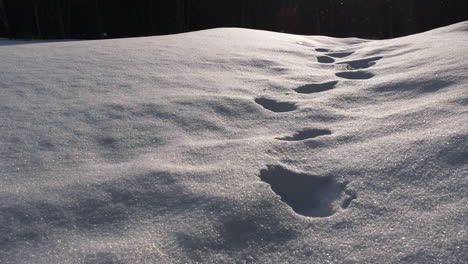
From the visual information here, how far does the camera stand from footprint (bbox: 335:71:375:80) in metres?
2.17

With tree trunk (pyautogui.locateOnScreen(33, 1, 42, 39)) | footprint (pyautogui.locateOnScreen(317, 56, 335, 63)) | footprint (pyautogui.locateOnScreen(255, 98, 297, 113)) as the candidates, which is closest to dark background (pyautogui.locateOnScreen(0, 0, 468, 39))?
tree trunk (pyautogui.locateOnScreen(33, 1, 42, 39))

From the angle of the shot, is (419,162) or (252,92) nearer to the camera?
(419,162)

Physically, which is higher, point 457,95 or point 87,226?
point 457,95

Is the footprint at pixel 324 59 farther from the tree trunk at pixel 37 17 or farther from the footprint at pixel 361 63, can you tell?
the tree trunk at pixel 37 17

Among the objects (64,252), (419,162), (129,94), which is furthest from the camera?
(129,94)

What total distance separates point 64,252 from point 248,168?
0.51 m

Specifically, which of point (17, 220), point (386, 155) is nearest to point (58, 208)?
point (17, 220)

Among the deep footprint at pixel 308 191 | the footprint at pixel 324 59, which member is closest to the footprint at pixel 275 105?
the deep footprint at pixel 308 191

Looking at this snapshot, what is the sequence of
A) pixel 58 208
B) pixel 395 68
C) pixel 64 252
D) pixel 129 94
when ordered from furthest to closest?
pixel 395 68, pixel 129 94, pixel 58 208, pixel 64 252

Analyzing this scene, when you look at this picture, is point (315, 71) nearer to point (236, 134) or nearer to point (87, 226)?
point (236, 134)

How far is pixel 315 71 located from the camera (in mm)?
2320

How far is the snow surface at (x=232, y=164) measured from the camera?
2.73 ft

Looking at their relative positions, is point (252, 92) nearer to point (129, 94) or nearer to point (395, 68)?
point (129, 94)

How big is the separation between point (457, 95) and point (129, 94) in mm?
1222
